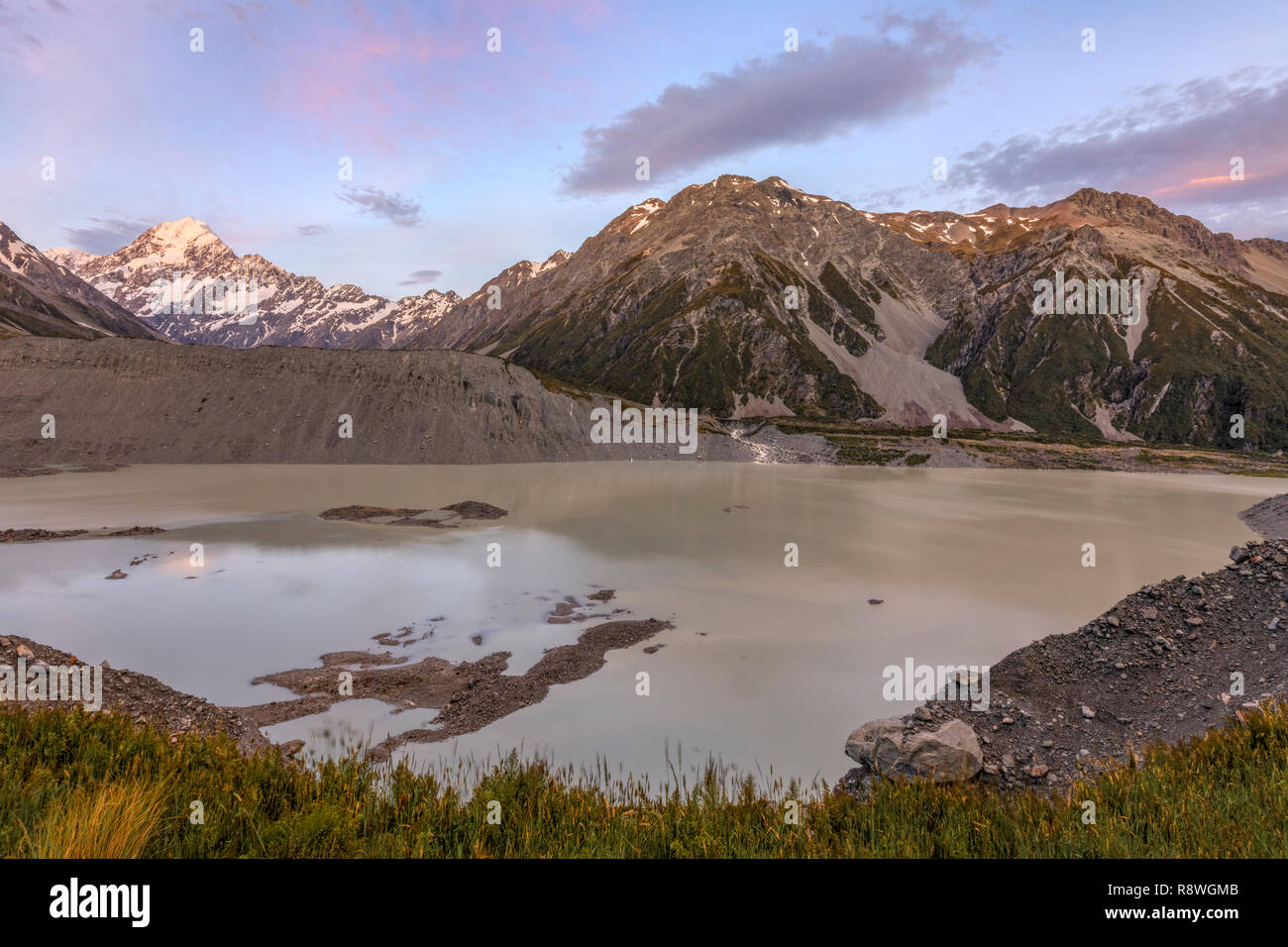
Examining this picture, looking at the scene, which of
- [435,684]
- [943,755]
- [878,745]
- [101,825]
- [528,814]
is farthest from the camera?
[435,684]

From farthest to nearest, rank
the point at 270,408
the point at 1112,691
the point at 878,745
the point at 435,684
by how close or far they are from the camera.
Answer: the point at 270,408 → the point at 435,684 → the point at 1112,691 → the point at 878,745

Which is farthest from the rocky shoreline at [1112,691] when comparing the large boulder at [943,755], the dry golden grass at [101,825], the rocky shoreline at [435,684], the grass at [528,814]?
the dry golden grass at [101,825]

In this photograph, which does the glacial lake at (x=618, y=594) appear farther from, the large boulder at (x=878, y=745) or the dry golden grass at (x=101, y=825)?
the dry golden grass at (x=101, y=825)

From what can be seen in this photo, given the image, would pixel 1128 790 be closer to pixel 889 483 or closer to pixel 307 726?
pixel 307 726

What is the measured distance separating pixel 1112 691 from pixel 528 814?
15828 mm

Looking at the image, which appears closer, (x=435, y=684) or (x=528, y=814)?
(x=528, y=814)

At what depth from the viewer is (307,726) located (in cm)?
1502

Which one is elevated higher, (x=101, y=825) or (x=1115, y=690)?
(x=101, y=825)

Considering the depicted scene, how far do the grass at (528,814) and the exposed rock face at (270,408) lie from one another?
89.6 meters

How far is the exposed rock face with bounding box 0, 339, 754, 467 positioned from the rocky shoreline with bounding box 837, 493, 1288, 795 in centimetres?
8843

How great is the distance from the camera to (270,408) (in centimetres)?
9462

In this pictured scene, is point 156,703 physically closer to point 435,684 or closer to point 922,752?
point 435,684

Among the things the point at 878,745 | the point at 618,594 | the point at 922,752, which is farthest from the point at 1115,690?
the point at 618,594
